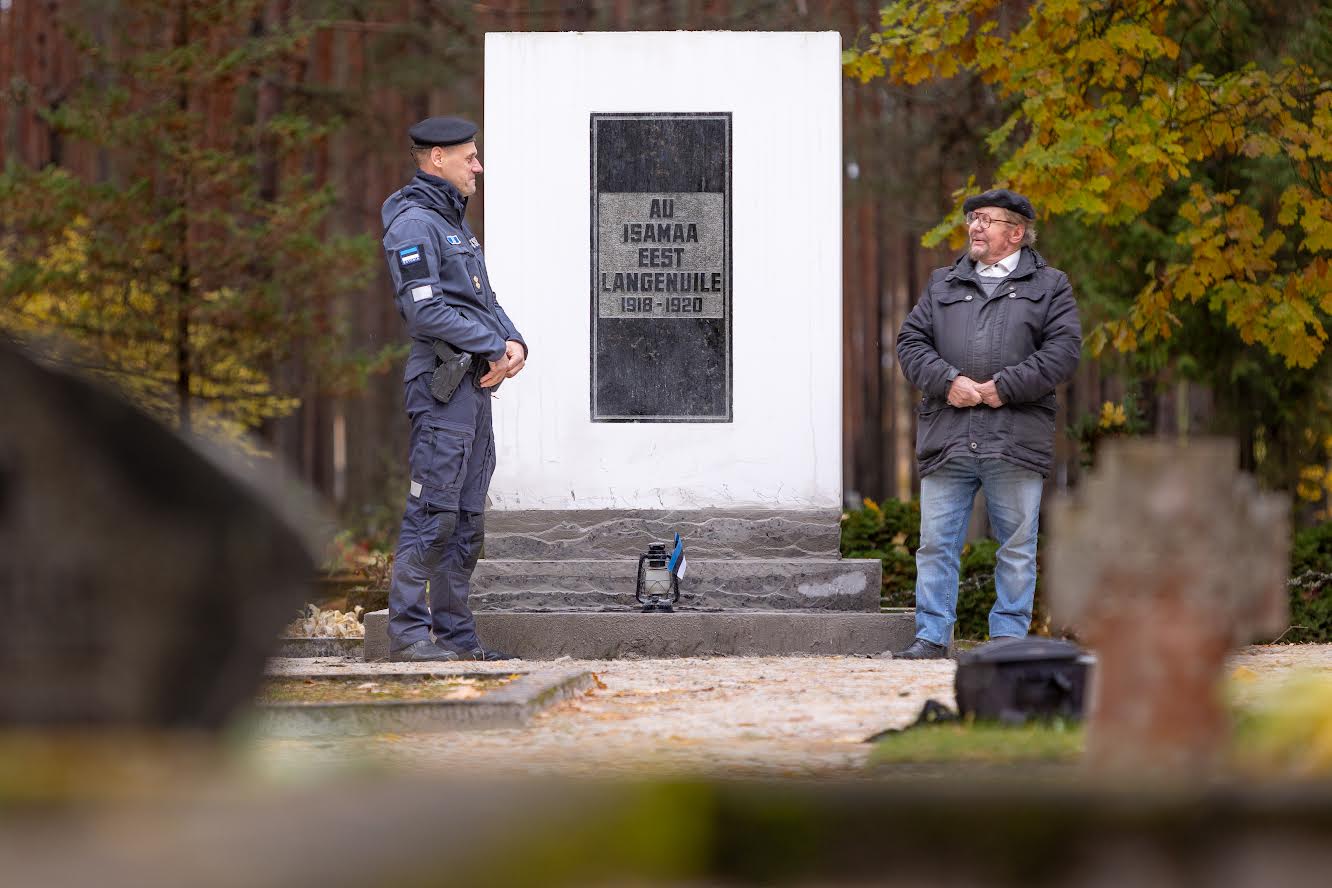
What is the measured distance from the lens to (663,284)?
381 inches

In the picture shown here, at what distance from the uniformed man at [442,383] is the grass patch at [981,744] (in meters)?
4.14

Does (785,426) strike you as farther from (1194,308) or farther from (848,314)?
(848,314)

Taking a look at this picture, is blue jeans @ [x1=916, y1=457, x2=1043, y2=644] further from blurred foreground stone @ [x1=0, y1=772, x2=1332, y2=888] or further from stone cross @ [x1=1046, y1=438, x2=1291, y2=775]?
blurred foreground stone @ [x1=0, y1=772, x2=1332, y2=888]

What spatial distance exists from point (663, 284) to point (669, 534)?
52.1 inches

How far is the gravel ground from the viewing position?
3.56 m

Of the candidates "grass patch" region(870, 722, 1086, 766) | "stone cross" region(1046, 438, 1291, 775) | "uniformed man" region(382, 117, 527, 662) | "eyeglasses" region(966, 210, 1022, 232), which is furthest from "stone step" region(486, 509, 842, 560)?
"stone cross" region(1046, 438, 1291, 775)

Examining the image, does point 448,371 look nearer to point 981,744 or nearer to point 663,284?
point 663,284

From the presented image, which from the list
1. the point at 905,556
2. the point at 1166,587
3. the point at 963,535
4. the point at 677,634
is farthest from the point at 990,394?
the point at 1166,587

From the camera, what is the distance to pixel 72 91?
17156 mm

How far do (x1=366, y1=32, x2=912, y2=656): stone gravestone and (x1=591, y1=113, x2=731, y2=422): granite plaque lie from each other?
11 millimetres

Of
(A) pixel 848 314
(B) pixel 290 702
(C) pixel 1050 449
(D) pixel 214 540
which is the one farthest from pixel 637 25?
(D) pixel 214 540

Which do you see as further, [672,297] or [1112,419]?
[1112,419]

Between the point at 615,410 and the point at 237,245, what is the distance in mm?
6333

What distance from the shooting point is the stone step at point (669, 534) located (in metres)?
9.52
